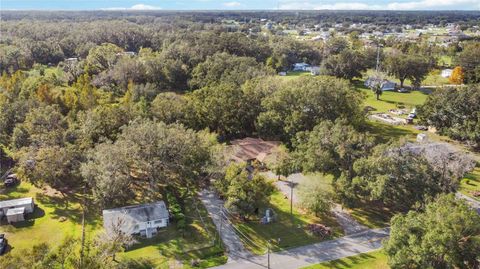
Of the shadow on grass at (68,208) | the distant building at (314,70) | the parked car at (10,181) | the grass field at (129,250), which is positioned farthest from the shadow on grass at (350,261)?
the distant building at (314,70)

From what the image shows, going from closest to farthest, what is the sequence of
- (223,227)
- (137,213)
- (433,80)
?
(137,213), (223,227), (433,80)

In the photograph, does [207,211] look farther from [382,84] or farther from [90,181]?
[382,84]

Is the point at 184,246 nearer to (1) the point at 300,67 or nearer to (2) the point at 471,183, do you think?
(2) the point at 471,183

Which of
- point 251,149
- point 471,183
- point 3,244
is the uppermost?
point 251,149

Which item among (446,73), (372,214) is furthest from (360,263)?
(446,73)

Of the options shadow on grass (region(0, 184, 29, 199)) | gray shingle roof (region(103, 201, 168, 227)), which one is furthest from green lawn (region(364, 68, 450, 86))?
shadow on grass (region(0, 184, 29, 199))

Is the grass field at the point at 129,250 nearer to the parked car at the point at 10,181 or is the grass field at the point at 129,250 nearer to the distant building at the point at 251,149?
the parked car at the point at 10,181

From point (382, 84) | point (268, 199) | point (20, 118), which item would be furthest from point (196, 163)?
point (382, 84)

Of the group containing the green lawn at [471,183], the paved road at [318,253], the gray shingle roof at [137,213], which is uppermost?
the gray shingle roof at [137,213]
